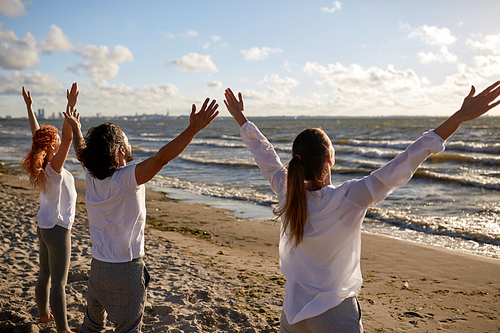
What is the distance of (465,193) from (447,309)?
9.83m

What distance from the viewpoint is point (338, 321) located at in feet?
6.09

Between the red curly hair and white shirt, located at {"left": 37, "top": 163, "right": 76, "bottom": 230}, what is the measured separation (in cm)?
8

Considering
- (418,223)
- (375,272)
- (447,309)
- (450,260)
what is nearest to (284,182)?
(447,309)

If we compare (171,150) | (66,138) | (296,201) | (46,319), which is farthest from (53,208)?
(296,201)

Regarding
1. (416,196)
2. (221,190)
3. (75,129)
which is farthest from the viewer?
(221,190)

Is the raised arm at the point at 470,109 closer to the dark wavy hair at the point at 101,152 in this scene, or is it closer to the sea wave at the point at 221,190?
the dark wavy hair at the point at 101,152

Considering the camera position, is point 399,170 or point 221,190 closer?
point 399,170

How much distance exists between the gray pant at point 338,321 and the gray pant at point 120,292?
3.67 ft

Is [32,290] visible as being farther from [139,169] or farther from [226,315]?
[139,169]

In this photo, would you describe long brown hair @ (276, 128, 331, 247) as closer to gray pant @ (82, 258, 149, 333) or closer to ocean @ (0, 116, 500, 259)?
gray pant @ (82, 258, 149, 333)

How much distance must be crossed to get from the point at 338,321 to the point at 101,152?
175cm

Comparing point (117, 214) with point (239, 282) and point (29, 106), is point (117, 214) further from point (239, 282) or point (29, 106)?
point (239, 282)

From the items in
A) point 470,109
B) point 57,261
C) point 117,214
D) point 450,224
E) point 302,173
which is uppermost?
point 470,109

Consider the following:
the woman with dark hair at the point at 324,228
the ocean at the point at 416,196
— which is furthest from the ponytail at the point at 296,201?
the ocean at the point at 416,196
